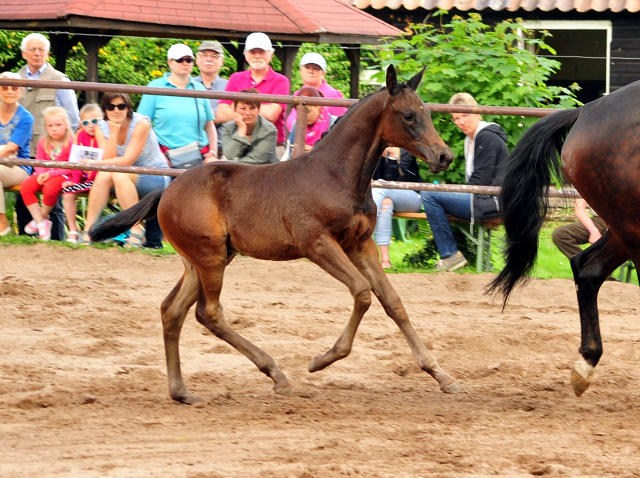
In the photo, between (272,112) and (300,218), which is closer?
(300,218)

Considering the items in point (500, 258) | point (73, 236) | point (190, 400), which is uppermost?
point (73, 236)

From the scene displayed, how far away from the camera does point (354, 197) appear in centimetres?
446

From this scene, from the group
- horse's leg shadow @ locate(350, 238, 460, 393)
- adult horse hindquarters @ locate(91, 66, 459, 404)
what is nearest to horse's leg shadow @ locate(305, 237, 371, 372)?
adult horse hindquarters @ locate(91, 66, 459, 404)

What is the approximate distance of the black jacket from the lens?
7410 mm

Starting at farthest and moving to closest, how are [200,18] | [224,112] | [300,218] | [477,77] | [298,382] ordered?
[200,18]
[224,112]
[477,77]
[298,382]
[300,218]

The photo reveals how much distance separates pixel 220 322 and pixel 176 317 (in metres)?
0.23

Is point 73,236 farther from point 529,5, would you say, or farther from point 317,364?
point 529,5

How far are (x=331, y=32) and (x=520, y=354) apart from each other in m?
7.45

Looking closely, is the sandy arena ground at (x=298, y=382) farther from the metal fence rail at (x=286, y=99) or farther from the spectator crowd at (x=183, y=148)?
the metal fence rail at (x=286, y=99)

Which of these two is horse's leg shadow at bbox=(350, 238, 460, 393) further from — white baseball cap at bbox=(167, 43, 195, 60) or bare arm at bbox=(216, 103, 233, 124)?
white baseball cap at bbox=(167, 43, 195, 60)

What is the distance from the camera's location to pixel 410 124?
14.4ft

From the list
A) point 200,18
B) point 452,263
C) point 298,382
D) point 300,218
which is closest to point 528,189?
point 300,218

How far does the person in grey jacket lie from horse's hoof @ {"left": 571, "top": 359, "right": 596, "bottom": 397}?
378 centimetres

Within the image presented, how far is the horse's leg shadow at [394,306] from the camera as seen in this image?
15.0ft
